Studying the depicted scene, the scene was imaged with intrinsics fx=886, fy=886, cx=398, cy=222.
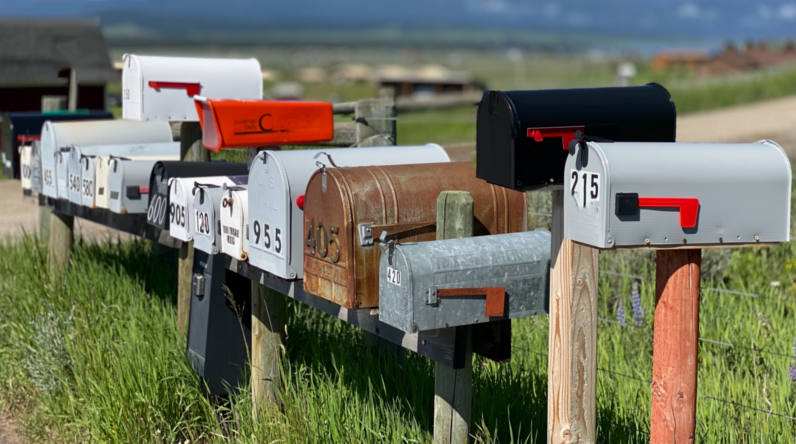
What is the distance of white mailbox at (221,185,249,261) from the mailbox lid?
0.04 metres

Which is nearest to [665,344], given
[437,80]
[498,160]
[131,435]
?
[498,160]

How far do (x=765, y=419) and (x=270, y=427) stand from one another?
160cm

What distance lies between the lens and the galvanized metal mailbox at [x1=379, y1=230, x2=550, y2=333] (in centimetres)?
217

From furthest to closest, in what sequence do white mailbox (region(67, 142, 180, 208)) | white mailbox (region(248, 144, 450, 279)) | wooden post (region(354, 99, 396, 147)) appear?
white mailbox (region(67, 142, 180, 208)) < wooden post (region(354, 99, 396, 147)) < white mailbox (region(248, 144, 450, 279))

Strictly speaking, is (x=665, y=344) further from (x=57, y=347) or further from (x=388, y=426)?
(x=57, y=347)

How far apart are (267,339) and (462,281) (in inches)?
50.4

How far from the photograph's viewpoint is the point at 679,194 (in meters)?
1.88

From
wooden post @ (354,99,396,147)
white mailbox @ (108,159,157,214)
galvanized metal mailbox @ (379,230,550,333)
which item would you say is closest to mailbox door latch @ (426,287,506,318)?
galvanized metal mailbox @ (379,230,550,333)

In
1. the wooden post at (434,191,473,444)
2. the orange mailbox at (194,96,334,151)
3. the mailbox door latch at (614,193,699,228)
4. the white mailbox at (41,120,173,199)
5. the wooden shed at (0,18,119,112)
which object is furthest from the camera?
the wooden shed at (0,18,119,112)

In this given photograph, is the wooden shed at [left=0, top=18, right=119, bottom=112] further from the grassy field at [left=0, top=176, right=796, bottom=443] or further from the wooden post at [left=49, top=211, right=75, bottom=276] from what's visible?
the grassy field at [left=0, top=176, right=796, bottom=443]

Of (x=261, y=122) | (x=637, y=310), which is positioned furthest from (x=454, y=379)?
(x=637, y=310)

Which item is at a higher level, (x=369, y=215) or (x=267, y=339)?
(x=369, y=215)

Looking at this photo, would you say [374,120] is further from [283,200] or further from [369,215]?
[369,215]

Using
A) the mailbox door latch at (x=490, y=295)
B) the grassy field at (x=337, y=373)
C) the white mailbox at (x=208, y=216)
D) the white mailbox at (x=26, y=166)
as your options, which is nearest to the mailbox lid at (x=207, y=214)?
the white mailbox at (x=208, y=216)
